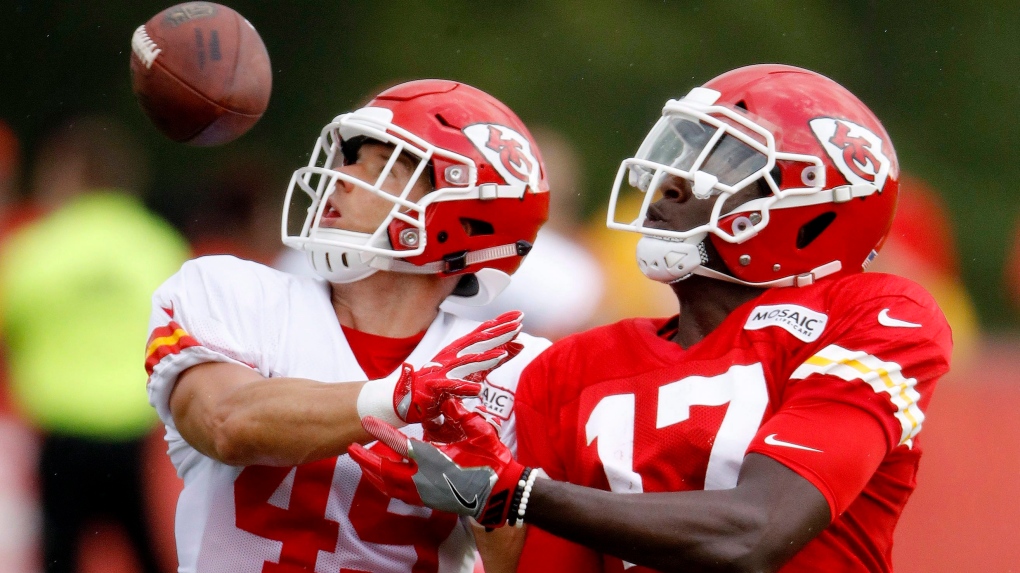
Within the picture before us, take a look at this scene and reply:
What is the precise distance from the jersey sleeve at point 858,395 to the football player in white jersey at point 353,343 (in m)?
0.54

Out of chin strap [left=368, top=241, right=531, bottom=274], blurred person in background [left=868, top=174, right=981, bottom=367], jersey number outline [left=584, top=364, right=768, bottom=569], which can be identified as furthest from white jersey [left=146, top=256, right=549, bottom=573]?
blurred person in background [left=868, top=174, right=981, bottom=367]

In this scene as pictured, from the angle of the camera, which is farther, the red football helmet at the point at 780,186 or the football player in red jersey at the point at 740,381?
the red football helmet at the point at 780,186

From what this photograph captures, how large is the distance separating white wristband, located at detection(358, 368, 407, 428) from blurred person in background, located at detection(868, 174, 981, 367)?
14.4 ft

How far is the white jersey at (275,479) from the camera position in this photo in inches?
96.5

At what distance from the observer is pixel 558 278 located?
482 cm

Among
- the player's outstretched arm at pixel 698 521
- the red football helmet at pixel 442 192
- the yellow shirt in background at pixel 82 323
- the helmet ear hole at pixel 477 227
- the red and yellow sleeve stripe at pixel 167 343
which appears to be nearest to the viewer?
the player's outstretched arm at pixel 698 521

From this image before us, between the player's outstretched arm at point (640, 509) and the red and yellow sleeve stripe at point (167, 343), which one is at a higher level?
the player's outstretched arm at point (640, 509)

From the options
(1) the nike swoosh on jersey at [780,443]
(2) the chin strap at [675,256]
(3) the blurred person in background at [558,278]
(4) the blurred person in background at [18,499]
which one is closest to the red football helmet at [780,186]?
(2) the chin strap at [675,256]

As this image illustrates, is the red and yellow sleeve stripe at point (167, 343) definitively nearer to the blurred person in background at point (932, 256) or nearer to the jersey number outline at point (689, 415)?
the jersey number outline at point (689, 415)

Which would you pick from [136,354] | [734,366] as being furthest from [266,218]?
[734,366]

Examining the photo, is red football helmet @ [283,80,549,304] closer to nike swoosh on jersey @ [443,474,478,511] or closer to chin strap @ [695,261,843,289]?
chin strap @ [695,261,843,289]

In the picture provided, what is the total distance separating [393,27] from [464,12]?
46 cm

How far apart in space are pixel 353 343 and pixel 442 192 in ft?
1.26

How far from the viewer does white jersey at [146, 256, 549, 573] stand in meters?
2.45
